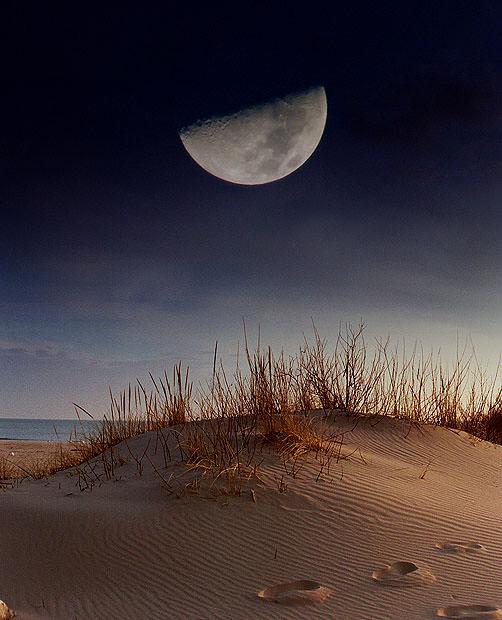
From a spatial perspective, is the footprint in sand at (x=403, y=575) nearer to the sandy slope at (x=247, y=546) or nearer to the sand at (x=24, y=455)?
the sandy slope at (x=247, y=546)

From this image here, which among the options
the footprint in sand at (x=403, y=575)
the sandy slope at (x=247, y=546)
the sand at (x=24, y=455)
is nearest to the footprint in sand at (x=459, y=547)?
the sandy slope at (x=247, y=546)

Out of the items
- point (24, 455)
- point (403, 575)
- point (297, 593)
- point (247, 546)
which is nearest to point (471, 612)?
point (403, 575)

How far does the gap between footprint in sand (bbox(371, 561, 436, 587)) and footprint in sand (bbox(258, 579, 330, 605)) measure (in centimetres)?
37

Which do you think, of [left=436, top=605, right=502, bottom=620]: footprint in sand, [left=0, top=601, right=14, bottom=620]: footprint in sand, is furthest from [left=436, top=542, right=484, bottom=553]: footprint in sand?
[left=0, top=601, right=14, bottom=620]: footprint in sand

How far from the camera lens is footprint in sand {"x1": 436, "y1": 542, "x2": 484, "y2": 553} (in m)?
4.12

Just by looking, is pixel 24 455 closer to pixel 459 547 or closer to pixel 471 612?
pixel 459 547

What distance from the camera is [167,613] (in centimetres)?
347

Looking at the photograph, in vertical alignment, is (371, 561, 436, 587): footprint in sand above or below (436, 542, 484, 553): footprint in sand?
below

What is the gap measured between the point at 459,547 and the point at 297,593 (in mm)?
1259

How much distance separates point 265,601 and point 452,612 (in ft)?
3.29

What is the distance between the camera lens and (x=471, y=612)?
3215 millimetres

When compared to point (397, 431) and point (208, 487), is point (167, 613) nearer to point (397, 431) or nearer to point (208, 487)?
point (208, 487)

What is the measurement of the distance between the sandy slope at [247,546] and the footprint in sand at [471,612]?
8 centimetres

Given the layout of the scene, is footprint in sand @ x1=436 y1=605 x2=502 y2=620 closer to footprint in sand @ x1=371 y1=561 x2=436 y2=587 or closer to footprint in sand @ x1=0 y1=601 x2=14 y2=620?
footprint in sand @ x1=371 y1=561 x2=436 y2=587
